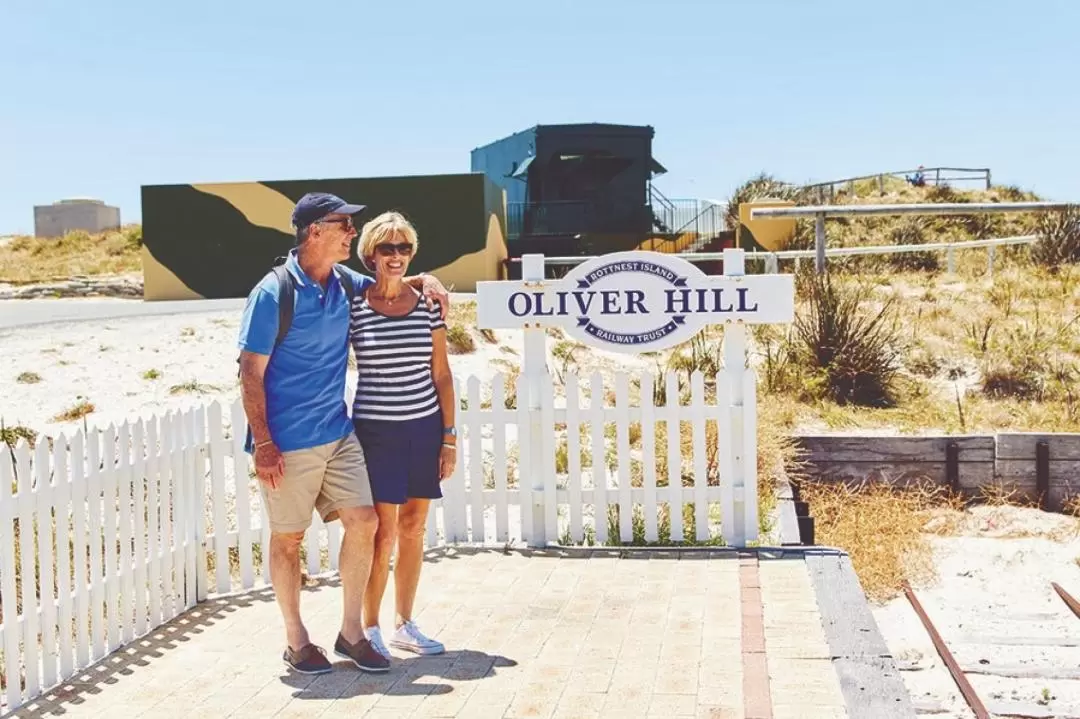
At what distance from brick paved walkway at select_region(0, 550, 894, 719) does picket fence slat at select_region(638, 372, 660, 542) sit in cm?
48

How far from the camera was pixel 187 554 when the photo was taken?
255 inches

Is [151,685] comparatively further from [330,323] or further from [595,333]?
[595,333]

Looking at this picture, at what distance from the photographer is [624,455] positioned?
7.43m

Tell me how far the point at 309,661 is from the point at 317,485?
2.44 ft

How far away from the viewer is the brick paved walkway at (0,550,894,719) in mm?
4758

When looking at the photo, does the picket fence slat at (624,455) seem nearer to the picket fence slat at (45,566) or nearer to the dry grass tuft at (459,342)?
the picket fence slat at (45,566)

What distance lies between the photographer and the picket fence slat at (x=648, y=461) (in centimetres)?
734

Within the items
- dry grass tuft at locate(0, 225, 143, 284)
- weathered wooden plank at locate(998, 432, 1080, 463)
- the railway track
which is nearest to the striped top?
the railway track

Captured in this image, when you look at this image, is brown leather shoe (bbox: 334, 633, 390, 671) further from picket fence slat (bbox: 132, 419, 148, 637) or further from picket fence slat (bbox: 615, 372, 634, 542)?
picket fence slat (bbox: 615, 372, 634, 542)

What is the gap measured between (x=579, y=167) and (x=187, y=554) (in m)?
22.4

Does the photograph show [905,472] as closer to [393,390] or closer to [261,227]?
[393,390]

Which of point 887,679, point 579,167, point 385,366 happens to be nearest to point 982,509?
point 887,679

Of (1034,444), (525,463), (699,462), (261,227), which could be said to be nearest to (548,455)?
(525,463)

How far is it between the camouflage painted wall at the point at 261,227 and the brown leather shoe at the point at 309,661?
59.7 ft
